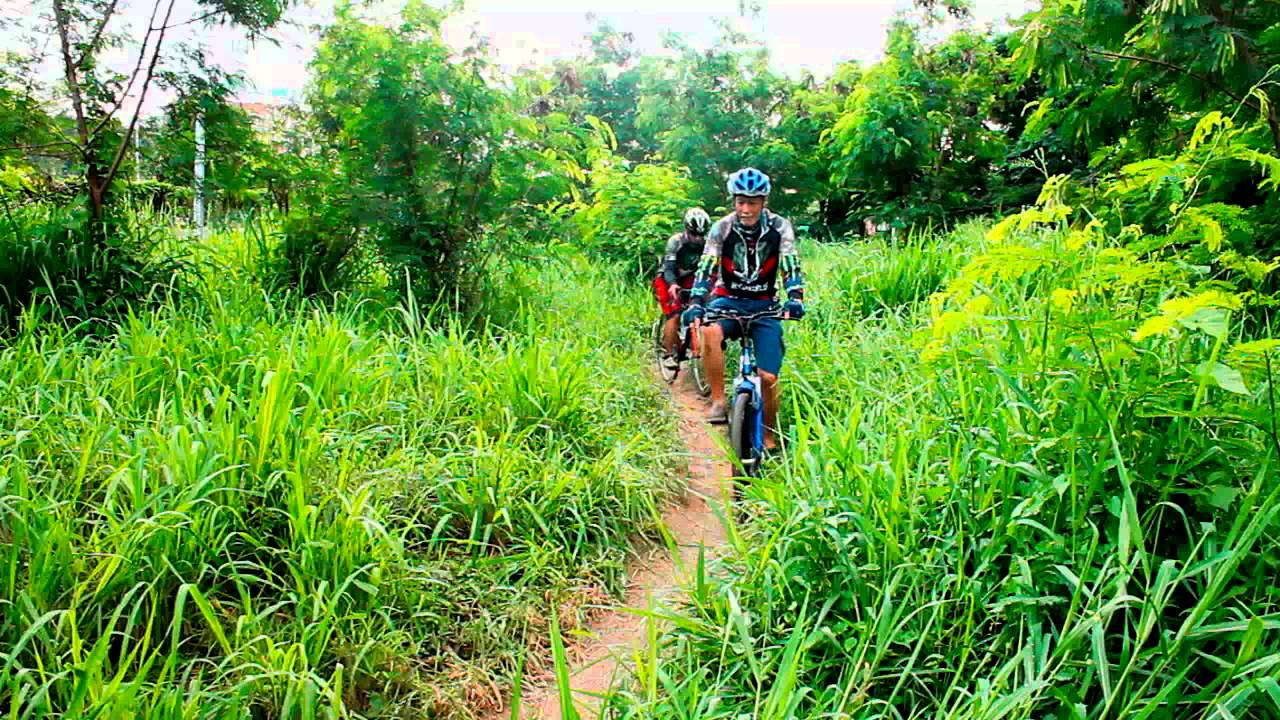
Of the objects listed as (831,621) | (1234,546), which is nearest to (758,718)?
(831,621)

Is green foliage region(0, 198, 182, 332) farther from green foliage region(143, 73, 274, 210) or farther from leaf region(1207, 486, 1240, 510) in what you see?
leaf region(1207, 486, 1240, 510)

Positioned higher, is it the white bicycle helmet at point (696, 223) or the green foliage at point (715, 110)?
the green foliage at point (715, 110)

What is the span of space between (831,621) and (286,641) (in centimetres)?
186

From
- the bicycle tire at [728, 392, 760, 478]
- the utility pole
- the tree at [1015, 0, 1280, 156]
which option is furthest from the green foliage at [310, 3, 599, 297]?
the tree at [1015, 0, 1280, 156]

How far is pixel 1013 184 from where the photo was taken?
530 inches

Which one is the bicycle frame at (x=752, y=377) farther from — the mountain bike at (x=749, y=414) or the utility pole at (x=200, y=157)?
the utility pole at (x=200, y=157)

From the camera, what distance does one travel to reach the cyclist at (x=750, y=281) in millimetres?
4809

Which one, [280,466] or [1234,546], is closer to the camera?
[1234,546]

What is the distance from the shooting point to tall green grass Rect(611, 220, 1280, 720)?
226 cm

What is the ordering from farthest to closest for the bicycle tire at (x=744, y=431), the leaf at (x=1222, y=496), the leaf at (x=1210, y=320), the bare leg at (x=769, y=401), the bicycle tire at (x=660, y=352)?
the bicycle tire at (x=660, y=352)
the bare leg at (x=769, y=401)
the bicycle tire at (x=744, y=431)
the leaf at (x=1222, y=496)
the leaf at (x=1210, y=320)

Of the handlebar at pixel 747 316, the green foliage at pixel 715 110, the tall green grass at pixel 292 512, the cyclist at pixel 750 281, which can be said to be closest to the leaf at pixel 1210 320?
the tall green grass at pixel 292 512

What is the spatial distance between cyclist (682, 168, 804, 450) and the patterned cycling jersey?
235 centimetres

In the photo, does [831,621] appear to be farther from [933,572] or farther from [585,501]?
[585,501]

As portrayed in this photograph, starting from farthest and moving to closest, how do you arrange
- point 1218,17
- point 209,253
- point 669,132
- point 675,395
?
point 669,132
point 675,395
point 209,253
point 1218,17
